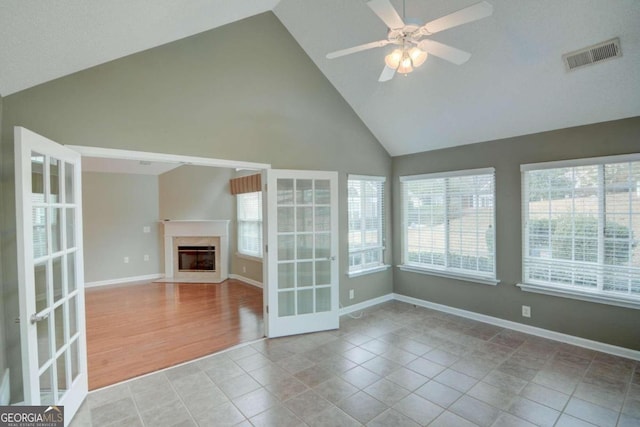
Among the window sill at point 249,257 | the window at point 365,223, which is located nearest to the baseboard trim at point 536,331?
the window at point 365,223

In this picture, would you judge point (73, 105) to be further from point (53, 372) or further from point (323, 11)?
point (323, 11)

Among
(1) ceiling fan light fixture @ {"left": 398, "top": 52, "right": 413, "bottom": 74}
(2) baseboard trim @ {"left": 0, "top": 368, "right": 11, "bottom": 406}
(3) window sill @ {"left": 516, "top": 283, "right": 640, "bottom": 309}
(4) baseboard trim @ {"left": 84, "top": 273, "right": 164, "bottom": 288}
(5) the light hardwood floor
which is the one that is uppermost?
(1) ceiling fan light fixture @ {"left": 398, "top": 52, "right": 413, "bottom": 74}

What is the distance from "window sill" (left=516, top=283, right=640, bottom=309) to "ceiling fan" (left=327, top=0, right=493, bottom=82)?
303 centimetres

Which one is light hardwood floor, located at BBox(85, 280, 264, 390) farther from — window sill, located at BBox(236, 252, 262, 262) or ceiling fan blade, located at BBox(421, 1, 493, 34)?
ceiling fan blade, located at BBox(421, 1, 493, 34)

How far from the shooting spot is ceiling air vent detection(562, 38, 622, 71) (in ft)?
8.64

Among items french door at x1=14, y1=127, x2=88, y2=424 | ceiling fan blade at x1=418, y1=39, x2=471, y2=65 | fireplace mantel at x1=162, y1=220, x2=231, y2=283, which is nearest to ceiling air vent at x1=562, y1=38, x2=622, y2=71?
ceiling fan blade at x1=418, y1=39, x2=471, y2=65

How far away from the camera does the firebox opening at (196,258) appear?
7137 millimetres

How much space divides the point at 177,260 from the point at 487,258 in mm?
6400

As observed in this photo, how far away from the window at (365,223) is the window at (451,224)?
427 mm

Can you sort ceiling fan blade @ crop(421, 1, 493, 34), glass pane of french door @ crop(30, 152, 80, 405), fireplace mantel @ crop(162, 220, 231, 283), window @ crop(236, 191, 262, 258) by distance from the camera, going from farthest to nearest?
fireplace mantel @ crop(162, 220, 231, 283) → window @ crop(236, 191, 262, 258) → glass pane of french door @ crop(30, 152, 80, 405) → ceiling fan blade @ crop(421, 1, 493, 34)

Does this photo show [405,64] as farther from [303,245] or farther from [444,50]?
[303,245]

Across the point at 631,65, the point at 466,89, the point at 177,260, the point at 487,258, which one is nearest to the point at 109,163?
the point at 177,260

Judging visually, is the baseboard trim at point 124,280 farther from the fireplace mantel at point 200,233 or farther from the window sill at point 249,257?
the window sill at point 249,257

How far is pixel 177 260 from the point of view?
23.4 feet
